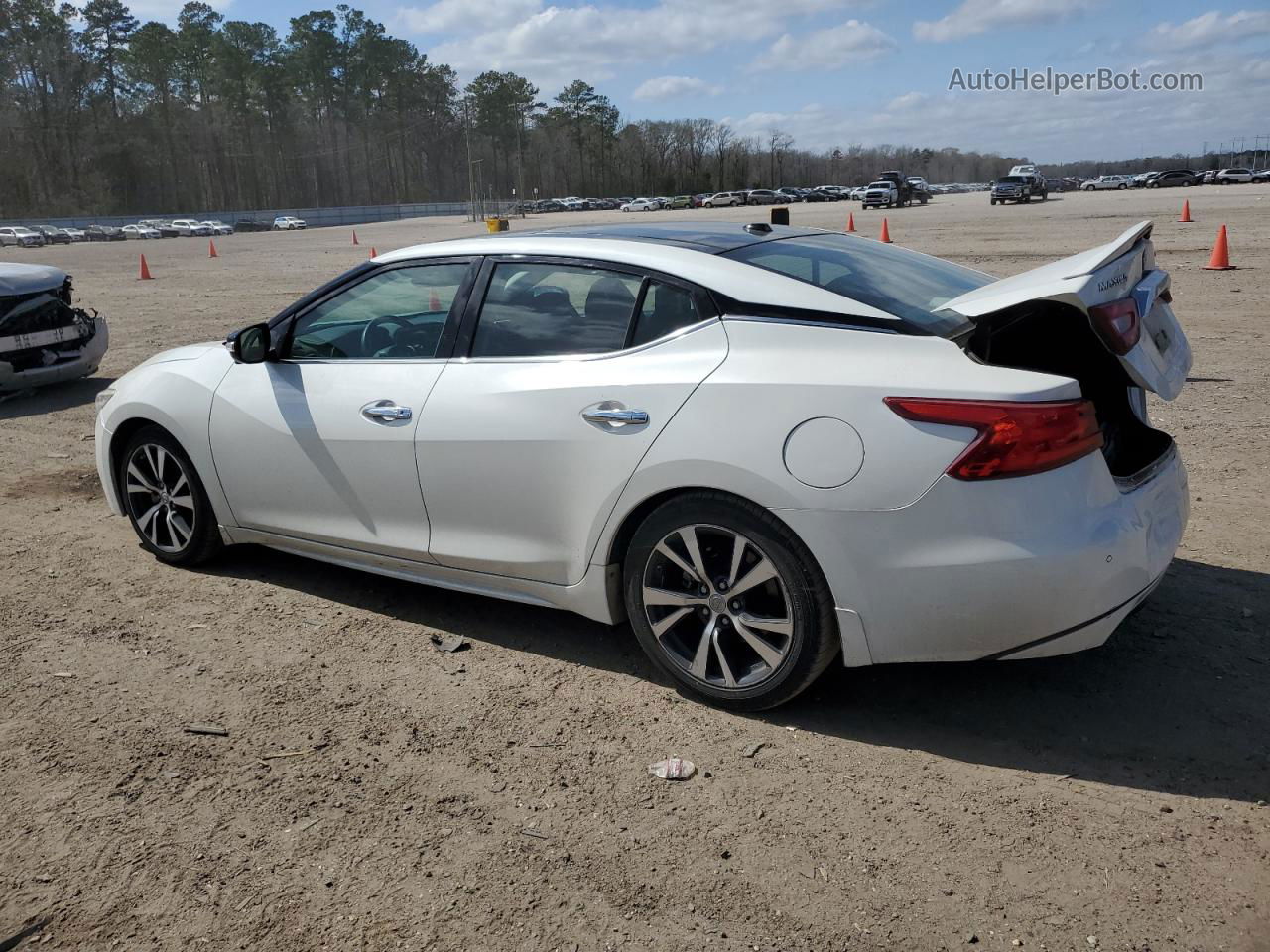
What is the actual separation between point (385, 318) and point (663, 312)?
1.49 meters

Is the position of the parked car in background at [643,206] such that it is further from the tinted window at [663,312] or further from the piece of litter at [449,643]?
the tinted window at [663,312]

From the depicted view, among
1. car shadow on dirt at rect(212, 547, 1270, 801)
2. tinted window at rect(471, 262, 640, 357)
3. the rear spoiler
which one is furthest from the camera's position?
tinted window at rect(471, 262, 640, 357)

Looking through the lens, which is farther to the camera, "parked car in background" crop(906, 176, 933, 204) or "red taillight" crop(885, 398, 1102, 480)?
"parked car in background" crop(906, 176, 933, 204)

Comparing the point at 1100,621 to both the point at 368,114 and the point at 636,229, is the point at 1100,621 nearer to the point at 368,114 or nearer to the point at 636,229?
the point at 636,229

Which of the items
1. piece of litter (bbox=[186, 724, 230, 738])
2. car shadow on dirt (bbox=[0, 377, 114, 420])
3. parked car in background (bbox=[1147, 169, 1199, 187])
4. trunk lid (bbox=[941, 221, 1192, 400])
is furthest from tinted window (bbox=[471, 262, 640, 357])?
parked car in background (bbox=[1147, 169, 1199, 187])

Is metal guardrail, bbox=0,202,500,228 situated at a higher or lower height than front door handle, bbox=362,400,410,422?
higher

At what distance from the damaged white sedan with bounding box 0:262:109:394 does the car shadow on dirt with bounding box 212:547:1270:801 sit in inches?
291

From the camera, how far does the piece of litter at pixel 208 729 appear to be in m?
3.68

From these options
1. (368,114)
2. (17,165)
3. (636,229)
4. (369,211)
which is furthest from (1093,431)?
(368,114)

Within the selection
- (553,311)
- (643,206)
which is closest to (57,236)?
(643,206)

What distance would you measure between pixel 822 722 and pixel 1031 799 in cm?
74

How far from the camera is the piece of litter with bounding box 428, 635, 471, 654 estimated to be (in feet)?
14.2

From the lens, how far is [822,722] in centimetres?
358

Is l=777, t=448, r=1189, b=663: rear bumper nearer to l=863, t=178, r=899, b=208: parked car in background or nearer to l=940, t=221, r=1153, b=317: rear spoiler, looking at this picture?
l=940, t=221, r=1153, b=317: rear spoiler
